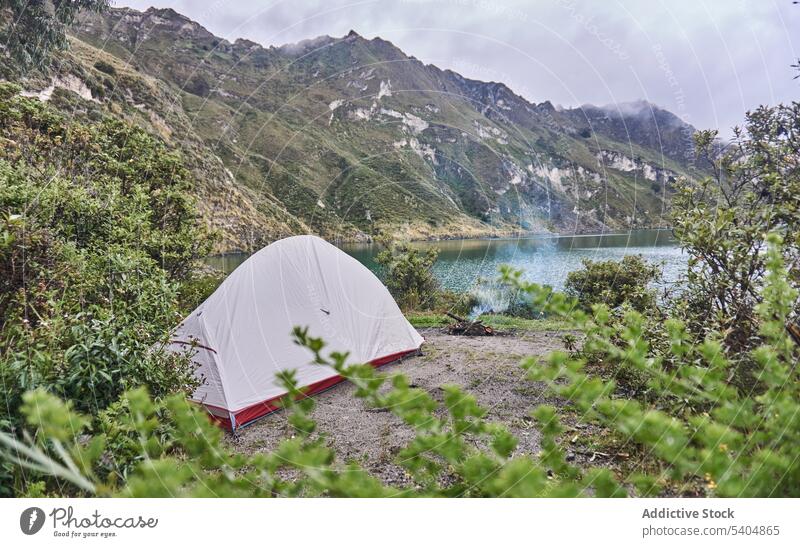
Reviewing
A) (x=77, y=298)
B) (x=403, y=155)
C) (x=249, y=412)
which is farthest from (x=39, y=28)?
(x=249, y=412)

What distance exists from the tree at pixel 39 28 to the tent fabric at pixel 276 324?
10.0 m

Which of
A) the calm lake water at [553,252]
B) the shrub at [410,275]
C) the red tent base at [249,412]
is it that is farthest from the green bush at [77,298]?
the shrub at [410,275]

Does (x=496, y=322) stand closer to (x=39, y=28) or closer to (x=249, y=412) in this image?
(x=249, y=412)

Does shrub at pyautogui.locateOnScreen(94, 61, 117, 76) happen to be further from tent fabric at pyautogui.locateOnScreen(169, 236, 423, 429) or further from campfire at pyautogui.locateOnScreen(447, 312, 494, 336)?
campfire at pyautogui.locateOnScreen(447, 312, 494, 336)

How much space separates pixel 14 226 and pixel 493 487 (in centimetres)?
326

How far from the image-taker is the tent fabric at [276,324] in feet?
15.8

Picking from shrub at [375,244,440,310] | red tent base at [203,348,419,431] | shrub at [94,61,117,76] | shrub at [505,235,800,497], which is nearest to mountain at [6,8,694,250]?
shrub at [375,244,440,310]

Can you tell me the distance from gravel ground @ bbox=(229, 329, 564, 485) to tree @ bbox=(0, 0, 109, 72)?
1211 cm

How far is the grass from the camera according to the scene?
10266mm

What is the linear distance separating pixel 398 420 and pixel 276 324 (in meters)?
2.18

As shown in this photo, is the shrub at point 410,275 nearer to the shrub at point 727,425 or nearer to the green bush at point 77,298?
the green bush at point 77,298
